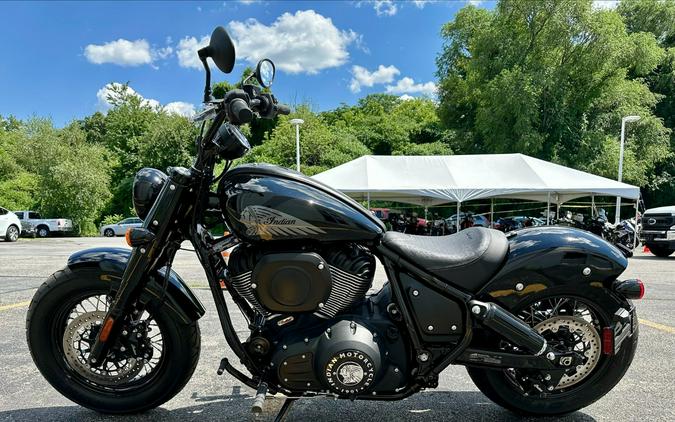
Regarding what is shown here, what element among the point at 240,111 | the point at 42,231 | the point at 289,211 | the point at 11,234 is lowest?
the point at 42,231

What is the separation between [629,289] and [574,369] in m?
0.49

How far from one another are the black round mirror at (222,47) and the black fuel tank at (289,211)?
53cm

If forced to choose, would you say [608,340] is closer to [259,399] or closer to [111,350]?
[259,399]

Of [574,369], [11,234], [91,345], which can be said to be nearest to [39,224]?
[11,234]

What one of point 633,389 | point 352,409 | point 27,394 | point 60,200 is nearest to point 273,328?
point 352,409

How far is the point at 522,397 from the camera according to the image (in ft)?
7.70

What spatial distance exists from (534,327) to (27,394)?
3.08m

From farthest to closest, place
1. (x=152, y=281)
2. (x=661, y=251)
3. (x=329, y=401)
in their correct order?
(x=661, y=251)
(x=329, y=401)
(x=152, y=281)

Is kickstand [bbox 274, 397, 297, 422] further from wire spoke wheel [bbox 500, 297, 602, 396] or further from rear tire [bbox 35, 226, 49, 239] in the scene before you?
rear tire [bbox 35, 226, 49, 239]

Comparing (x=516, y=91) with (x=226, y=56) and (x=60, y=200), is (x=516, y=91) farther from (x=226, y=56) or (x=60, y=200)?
(x=60, y=200)

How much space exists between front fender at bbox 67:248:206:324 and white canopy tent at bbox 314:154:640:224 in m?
10.6

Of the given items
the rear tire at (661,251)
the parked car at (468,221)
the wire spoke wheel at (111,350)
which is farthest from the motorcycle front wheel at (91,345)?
the parked car at (468,221)

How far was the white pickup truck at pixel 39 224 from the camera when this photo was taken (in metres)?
24.6

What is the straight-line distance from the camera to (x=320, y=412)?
2525 mm
